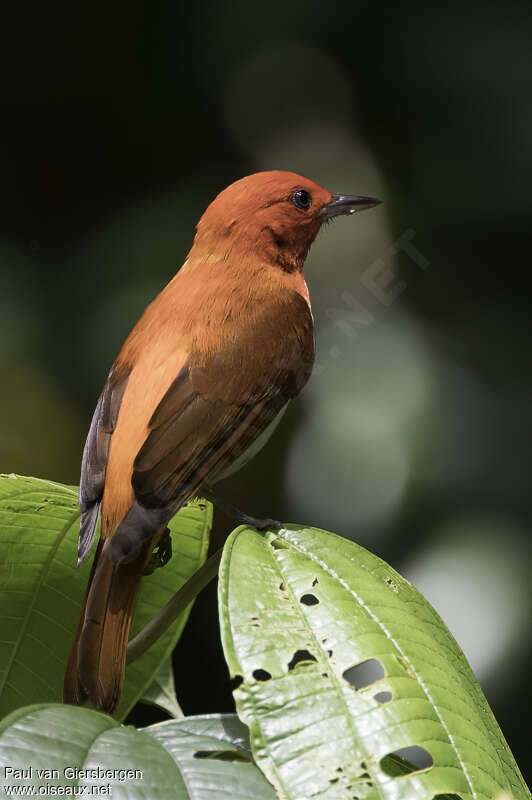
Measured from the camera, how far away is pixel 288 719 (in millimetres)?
722

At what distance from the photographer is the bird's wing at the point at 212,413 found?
1002 millimetres

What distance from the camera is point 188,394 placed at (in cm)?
113

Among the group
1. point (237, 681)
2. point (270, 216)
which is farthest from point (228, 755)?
point (270, 216)

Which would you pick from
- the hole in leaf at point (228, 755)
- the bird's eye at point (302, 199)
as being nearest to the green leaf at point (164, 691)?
the hole in leaf at point (228, 755)

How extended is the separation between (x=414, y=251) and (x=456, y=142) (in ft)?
1.23

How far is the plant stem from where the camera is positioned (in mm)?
925

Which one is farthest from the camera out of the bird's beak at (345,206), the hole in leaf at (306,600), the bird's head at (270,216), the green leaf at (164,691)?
the bird's beak at (345,206)

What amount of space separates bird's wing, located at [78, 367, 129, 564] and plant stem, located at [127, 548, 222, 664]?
0.12 m

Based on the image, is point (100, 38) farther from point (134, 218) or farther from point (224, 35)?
point (134, 218)

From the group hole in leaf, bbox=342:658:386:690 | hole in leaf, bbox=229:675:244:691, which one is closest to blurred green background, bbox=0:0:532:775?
hole in leaf, bbox=342:658:386:690

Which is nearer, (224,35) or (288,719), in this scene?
(288,719)

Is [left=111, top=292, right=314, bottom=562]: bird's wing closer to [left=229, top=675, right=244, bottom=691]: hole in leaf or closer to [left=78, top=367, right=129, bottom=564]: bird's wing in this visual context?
[left=78, top=367, right=129, bottom=564]: bird's wing

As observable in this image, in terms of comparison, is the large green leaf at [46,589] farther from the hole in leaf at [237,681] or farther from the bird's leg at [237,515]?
the hole in leaf at [237,681]

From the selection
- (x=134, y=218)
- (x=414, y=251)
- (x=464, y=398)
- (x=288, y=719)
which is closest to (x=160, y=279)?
(x=134, y=218)
